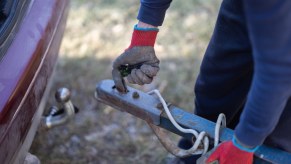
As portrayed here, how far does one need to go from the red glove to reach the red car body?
2.26ft

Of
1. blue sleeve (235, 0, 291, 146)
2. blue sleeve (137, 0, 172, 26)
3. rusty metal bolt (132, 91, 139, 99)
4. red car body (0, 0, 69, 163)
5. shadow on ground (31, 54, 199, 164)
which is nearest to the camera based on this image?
blue sleeve (235, 0, 291, 146)

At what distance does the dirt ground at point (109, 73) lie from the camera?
249cm

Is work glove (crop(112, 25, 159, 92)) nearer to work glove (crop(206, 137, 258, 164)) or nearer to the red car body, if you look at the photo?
the red car body

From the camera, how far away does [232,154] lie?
1.33 meters

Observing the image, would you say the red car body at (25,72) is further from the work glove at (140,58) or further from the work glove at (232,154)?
the work glove at (232,154)

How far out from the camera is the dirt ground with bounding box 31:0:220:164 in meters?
2.49

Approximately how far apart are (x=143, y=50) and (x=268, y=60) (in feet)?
2.35

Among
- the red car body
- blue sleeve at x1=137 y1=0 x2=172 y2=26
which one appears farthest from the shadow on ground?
blue sleeve at x1=137 y1=0 x2=172 y2=26

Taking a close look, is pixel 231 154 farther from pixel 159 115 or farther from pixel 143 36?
pixel 143 36

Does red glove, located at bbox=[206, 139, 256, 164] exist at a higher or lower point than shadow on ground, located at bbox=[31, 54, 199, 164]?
higher

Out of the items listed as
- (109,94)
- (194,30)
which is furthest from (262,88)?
(194,30)

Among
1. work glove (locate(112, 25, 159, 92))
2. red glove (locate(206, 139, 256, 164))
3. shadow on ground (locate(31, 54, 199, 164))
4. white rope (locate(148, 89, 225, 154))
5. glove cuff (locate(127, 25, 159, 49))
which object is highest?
glove cuff (locate(127, 25, 159, 49))

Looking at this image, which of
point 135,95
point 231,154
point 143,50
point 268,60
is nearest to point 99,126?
point 135,95

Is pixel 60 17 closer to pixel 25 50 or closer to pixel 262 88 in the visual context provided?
pixel 25 50
